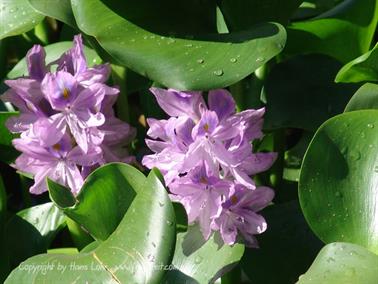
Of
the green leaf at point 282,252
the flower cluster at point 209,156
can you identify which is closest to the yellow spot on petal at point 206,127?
the flower cluster at point 209,156

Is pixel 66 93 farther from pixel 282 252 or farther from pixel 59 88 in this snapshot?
pixel 282 252

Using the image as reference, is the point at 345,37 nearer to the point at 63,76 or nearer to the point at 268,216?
the point at 268,216

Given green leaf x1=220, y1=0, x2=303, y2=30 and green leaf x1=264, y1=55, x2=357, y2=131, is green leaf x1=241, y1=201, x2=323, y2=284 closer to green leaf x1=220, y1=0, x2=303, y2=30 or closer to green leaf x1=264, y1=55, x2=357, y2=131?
green leaf x1=264, y1=55, x2=357, y2=131

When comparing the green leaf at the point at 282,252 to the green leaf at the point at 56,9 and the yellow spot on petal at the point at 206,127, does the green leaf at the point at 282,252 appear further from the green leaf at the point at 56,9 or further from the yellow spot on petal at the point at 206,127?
the green leaf at the point at 56,9

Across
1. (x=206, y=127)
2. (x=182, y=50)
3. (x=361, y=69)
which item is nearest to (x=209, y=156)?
(x=206, y=127)

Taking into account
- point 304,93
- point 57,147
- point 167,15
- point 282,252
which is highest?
point 167,15
